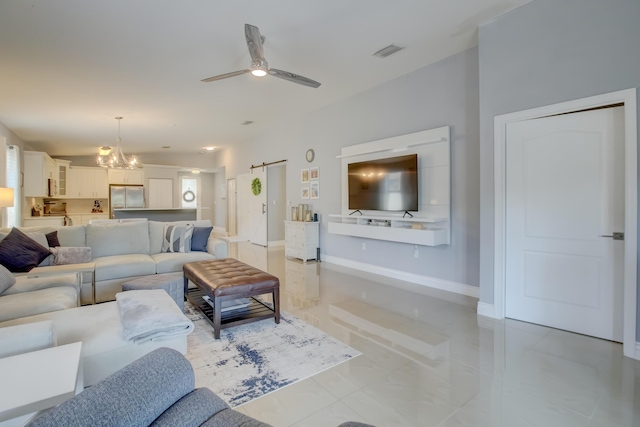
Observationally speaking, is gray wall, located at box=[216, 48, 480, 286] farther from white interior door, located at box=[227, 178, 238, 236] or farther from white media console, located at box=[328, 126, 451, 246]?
white interior door, located at box=[227, 178, 238, 236]

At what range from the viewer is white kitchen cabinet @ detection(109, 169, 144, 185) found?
9.96m

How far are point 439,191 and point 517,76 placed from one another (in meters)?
1.56

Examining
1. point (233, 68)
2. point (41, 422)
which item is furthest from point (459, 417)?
point (233, 68)

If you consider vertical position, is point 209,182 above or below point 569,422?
above

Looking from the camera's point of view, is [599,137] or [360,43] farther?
[360,43]

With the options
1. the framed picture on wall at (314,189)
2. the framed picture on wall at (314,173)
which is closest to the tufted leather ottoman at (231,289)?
the framed picture on wall at (314,189)

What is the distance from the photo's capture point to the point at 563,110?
2.85 metres

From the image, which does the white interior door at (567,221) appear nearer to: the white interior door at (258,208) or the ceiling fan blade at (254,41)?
the ceiling fan blade at (254,41)

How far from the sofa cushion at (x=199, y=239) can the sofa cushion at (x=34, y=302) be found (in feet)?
6.12

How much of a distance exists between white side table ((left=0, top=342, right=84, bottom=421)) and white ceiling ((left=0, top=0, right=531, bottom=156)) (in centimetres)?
275

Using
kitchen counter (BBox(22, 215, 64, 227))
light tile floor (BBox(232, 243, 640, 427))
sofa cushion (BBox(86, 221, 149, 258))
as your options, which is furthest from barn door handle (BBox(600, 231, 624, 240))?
kitchen counter (BBox(22, 215, 64, 227))

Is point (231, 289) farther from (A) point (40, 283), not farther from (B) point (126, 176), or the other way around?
(B) point (126, 176)

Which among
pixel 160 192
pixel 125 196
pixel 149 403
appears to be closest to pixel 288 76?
pixel 149 403

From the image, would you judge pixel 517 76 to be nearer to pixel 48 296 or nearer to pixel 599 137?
pixel 599 137
